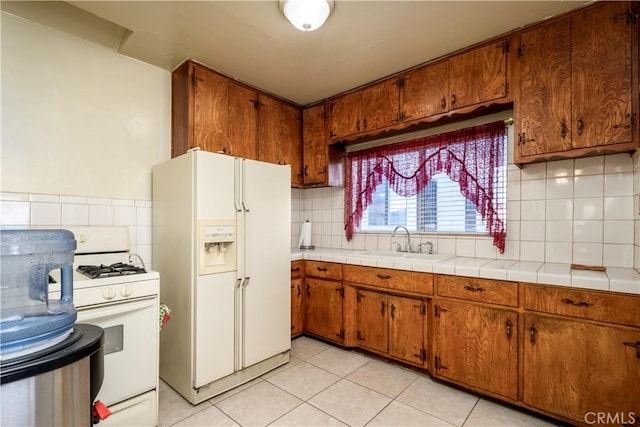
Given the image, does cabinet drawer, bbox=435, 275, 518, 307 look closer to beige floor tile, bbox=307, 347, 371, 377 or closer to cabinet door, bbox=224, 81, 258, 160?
beige floor tile, bbox=307, 347, 371, 377

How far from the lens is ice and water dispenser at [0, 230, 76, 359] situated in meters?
0.82

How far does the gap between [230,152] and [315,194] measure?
4.30 ft

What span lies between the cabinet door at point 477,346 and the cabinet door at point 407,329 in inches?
5.3

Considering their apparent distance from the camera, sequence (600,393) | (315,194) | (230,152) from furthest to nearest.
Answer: (315,194)
(230,152)
(600,393)

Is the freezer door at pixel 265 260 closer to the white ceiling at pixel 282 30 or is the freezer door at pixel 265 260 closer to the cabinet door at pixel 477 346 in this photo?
the white ceiling at pixel 282 30

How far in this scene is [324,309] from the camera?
9.65 ft

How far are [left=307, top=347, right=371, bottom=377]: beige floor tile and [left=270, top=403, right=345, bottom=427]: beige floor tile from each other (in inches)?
20.2

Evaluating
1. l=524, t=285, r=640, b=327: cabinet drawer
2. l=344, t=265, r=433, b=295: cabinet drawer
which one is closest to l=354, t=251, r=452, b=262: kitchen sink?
l=344, t=265, r=433, b=295: cabinet drawer

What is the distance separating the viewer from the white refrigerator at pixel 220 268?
201cm

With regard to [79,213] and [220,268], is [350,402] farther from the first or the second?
[79,213]

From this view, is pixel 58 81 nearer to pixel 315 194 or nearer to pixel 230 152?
pixel 230 152

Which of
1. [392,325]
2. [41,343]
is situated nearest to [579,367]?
[392,325]

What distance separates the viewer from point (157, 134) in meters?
2.54

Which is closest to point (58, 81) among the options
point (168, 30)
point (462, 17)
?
point (168, 30)
